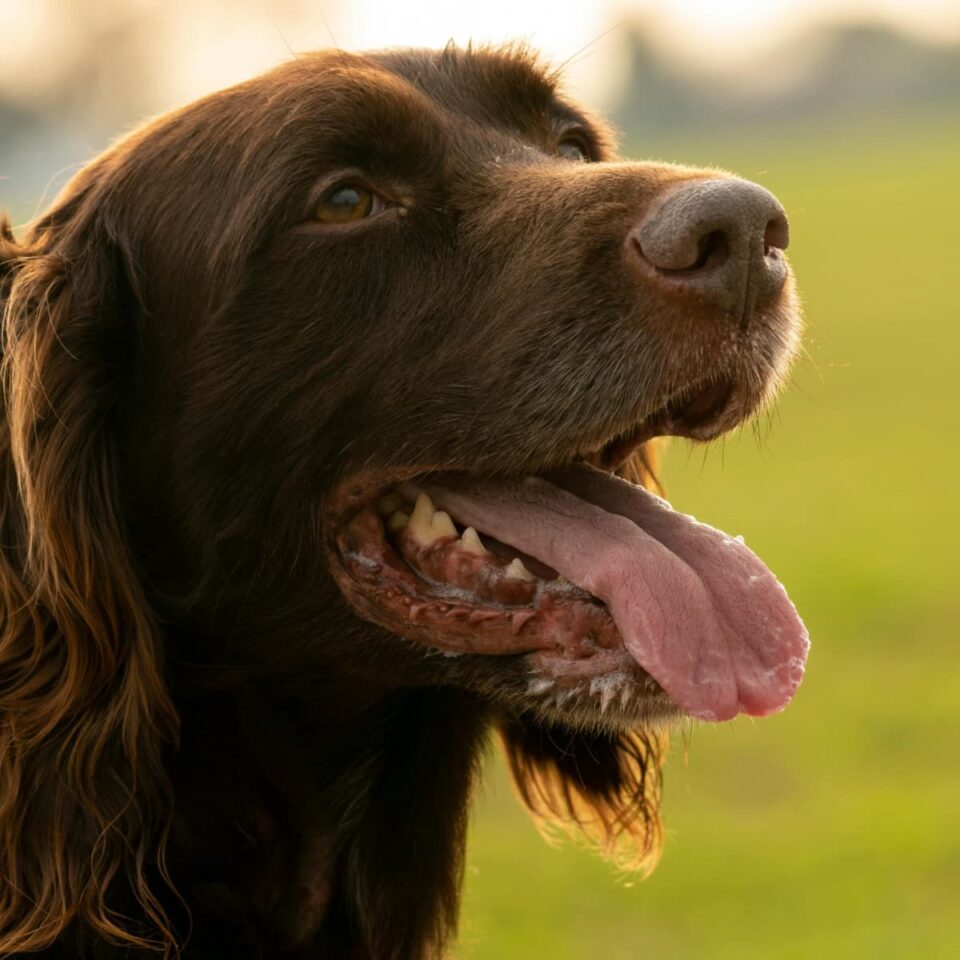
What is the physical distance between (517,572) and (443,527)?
197mm

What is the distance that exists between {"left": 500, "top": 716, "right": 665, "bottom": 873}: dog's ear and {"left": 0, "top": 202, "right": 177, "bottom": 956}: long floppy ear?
39.0 inches

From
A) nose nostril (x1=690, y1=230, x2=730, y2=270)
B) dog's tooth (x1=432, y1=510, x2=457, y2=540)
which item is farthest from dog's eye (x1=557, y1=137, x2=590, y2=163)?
dog's tooth (x1=432, y1=510, x2=457, y2=540)

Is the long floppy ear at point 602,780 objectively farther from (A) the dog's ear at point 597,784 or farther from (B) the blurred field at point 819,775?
(B) the blurred field at point 819,775

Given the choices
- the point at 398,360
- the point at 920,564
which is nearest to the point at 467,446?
the point at 398,360

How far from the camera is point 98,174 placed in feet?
11.8

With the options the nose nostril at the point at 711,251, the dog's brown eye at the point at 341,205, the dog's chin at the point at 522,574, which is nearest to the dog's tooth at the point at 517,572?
the dog's chin at the point at 522,574

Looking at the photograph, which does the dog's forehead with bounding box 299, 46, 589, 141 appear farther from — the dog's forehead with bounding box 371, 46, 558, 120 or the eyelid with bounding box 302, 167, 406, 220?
the eyelid with bounding box 302, 167, 406, 220

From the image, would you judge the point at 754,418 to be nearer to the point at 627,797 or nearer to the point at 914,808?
the point at 627,797

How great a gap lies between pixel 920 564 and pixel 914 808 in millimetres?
4232

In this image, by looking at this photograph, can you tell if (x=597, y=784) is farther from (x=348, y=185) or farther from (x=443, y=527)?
(x=348, y=185)

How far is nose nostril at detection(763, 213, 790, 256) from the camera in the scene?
9.81 feet

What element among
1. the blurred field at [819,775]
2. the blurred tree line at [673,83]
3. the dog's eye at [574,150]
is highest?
the blurred tree line at [673,83]

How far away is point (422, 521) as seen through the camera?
3.28 m

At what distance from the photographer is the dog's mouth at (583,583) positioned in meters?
3.03
